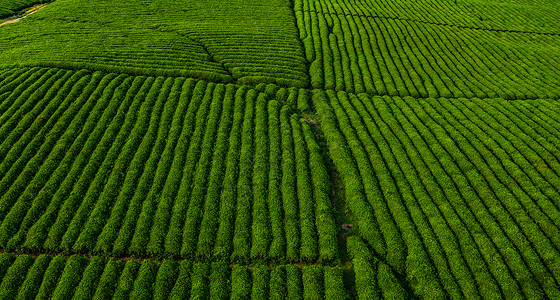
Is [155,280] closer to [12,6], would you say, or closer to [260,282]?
[260,282]

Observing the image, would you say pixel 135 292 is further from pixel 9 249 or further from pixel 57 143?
pixel 57 143

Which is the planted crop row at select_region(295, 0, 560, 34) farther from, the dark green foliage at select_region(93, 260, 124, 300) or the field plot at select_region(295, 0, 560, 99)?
the dark green foliage at select_region(93, 260, 124, 300)

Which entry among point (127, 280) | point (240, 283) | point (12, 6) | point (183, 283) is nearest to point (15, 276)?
point (127, 280)

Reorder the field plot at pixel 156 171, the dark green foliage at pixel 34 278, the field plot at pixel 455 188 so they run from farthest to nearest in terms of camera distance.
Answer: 1. the field plot at pixel 156 171
2. the field plot at pixel 455 188
3. the dark green foliage at pixel 34 278

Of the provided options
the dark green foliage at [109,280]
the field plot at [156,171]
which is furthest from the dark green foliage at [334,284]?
the dark green foliage at [109,280]

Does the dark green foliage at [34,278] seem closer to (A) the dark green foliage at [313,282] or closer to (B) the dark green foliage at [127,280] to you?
(B) the dark green foliage at [127,280]
